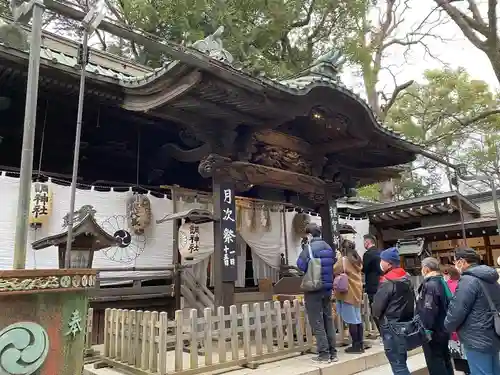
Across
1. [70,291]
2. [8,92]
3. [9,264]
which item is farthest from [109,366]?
[8,92]

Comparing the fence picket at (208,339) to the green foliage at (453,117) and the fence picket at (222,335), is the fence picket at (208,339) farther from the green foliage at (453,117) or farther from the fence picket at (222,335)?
the green foliage at (453,117)

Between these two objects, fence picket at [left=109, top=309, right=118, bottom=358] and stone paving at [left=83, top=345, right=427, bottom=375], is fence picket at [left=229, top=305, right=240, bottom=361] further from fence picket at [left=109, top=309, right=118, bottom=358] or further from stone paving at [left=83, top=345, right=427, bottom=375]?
fence picket at [left=109, top=309, right=118, bottom=358]

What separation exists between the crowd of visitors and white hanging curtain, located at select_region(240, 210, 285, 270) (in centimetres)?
347

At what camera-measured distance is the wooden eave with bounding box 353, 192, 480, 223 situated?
13523mm

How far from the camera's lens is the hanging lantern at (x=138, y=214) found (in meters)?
7.21

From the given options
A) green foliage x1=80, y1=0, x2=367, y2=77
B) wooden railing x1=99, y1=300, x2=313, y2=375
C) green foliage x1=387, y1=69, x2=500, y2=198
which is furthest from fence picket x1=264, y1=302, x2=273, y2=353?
green foliage x1=387, y1=69, x2=500, y2=198

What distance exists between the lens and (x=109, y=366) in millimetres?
5445

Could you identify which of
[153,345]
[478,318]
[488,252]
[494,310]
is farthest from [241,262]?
[488,252]

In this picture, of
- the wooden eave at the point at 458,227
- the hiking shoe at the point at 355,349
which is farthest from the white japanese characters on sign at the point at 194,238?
the wooden eave at the point at 458,227

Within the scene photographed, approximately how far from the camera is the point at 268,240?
9.87 meters

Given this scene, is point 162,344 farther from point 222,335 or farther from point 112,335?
point 112,335

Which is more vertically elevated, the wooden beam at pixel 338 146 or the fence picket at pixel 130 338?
the wooden beam at pixel 338 146

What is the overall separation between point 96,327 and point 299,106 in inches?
200

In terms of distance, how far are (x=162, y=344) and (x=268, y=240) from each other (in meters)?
5.55
